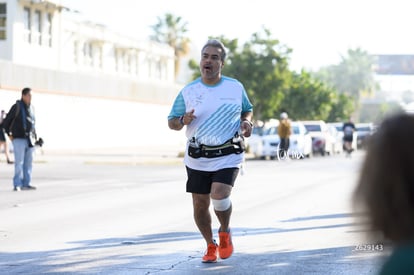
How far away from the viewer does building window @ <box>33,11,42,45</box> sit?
52219mm

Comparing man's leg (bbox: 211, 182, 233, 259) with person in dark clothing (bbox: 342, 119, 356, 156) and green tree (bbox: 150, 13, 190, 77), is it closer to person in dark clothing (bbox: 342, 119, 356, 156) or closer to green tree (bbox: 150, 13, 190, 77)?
person in dark clothing (bbox: 342, 119, 356, 156)

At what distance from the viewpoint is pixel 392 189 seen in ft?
7.74

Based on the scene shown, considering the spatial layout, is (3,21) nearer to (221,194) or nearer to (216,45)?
(216,45)

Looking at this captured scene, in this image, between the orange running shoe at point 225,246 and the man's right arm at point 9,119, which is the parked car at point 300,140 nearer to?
the man's right arm at point 9,119

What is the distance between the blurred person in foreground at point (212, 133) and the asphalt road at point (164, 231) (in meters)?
0.58

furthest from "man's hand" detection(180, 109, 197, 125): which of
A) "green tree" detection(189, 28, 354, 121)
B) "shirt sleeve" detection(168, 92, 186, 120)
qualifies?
"green tree" detection(189, 28, 354, 121)

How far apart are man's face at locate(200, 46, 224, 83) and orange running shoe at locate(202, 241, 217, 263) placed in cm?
147

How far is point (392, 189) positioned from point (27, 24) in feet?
165

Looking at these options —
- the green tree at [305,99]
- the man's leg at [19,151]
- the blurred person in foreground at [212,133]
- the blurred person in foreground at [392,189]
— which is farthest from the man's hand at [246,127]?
the green tree at [305,99]

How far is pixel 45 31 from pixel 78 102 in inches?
360

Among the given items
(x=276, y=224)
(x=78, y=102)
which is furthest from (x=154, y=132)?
(x=276, y=224)

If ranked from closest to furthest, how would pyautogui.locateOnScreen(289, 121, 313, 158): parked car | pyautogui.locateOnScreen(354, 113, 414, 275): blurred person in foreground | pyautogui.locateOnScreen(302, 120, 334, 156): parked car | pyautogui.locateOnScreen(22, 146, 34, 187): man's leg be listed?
pyautogui.locateOnScreen(354, 113, 414, 275): blurred person in foreground < pyautogui.locateOnScreen(22, 146, 34, 187): man's leg < pyautogui.locateOnScreen(289, 121, 313, 158): parked car < pyautogui.locateOnScreen(302, 120, 334, 156): parked car

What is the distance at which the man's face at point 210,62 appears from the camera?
8.00 metres

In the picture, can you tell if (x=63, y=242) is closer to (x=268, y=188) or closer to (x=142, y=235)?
(x=142, y=235)
